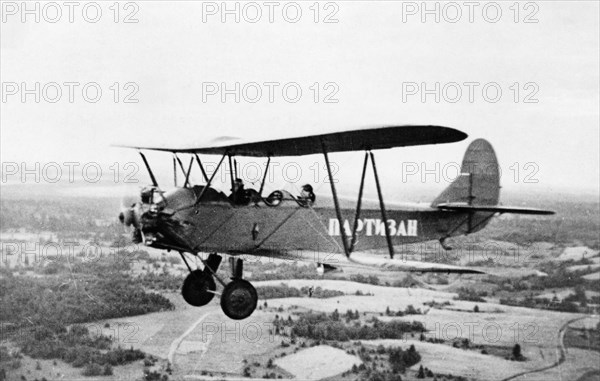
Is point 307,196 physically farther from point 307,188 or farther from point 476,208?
point 476,208

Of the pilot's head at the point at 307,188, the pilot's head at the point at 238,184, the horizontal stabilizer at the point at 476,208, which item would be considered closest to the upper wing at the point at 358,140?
the pilot's head at the point at 238,184

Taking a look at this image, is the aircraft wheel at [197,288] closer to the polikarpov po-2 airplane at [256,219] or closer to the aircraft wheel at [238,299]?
the polikarpov po-2 airplane at [256,219]

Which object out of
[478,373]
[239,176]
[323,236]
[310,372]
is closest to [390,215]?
[323,236]

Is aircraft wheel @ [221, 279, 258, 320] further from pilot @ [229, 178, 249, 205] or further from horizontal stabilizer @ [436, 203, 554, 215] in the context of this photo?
horizontal stabilizer @ [436, 203, 554, 215]

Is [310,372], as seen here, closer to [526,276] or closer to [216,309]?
[216,309]

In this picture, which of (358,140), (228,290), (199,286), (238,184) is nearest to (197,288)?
(199,286)
